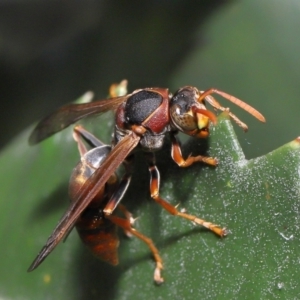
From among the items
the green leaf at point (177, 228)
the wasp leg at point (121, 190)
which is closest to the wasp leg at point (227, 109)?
the green leaf at point (177, 228)

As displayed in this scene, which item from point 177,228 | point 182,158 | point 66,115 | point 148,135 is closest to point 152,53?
point 66,115

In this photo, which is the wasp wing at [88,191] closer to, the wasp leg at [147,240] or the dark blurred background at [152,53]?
the wasp leg at [147,240]

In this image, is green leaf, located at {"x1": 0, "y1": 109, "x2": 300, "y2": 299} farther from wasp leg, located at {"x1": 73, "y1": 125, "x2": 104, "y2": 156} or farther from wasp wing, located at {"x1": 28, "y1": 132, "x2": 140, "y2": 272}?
wasp wing, located at {"x1": 28, "y1": 132, "x2": 140, "y2": 272}

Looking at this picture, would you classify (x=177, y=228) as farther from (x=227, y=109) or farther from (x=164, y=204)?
(x=227, y=109)

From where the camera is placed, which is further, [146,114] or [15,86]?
[15,86]

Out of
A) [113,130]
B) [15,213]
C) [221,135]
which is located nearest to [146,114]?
[113,130]

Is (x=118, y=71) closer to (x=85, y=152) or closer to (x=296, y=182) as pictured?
(x=85, y=152)
